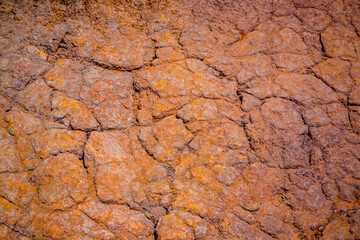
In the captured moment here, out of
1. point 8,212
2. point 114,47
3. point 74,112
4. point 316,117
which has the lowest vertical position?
point 8,212

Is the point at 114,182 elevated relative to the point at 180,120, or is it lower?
lower

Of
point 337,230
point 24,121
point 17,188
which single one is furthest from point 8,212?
point 337,230

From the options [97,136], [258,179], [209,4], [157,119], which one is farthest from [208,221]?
[209,4]

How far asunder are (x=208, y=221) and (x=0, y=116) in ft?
5.00

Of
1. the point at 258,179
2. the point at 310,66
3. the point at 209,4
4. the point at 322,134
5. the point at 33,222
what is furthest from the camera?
the point at 209,4

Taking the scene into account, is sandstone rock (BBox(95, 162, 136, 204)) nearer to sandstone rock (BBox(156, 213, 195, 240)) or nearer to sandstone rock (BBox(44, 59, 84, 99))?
sandstone rock (BBox(156, 213, 195, 240))

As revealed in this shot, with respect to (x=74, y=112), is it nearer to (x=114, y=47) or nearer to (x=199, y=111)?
(x=114, y=47)

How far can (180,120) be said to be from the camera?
188 centimetres

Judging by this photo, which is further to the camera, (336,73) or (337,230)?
(336,73)

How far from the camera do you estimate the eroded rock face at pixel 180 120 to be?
1.61 m

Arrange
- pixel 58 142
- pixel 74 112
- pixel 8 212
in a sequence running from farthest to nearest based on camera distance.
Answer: pixel 74 112, pixel 58 142, pixel 8 212

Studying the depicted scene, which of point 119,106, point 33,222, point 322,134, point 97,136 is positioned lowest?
point 33,222

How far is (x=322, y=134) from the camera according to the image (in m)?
1.87

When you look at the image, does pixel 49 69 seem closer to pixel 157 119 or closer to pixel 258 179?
pixel 157 119
